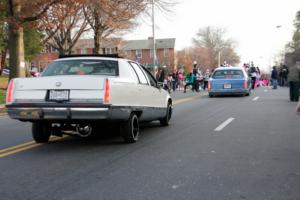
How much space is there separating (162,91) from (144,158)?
12.3 feet

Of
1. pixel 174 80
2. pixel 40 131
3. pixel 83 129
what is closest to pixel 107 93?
pixel 83 129

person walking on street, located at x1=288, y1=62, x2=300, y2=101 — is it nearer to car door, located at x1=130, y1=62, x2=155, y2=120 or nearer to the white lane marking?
the white lane marking

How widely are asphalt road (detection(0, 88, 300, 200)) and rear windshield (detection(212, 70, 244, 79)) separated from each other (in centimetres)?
1209

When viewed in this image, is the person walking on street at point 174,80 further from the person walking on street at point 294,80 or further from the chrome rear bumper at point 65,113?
the chrome rear bumper at point 65,113

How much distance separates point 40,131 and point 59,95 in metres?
1.33

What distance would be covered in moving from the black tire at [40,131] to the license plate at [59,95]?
3.43ft

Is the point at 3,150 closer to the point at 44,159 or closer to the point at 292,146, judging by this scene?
the point at 44,159

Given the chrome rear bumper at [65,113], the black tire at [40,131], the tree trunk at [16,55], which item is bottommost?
the black tire at [40,131]

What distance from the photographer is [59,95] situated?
6.88 metres

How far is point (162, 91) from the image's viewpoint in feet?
33.0

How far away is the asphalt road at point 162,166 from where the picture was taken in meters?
4.70

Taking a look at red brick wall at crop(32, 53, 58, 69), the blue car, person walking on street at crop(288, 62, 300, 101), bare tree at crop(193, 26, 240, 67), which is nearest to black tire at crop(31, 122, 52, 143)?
person walking on street at crop(288, 62, 300, 101)

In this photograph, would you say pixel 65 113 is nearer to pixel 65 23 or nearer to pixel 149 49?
pixel 65 23

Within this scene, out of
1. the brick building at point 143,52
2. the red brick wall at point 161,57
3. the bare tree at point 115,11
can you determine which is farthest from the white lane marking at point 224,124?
the brick building at point 143,52
